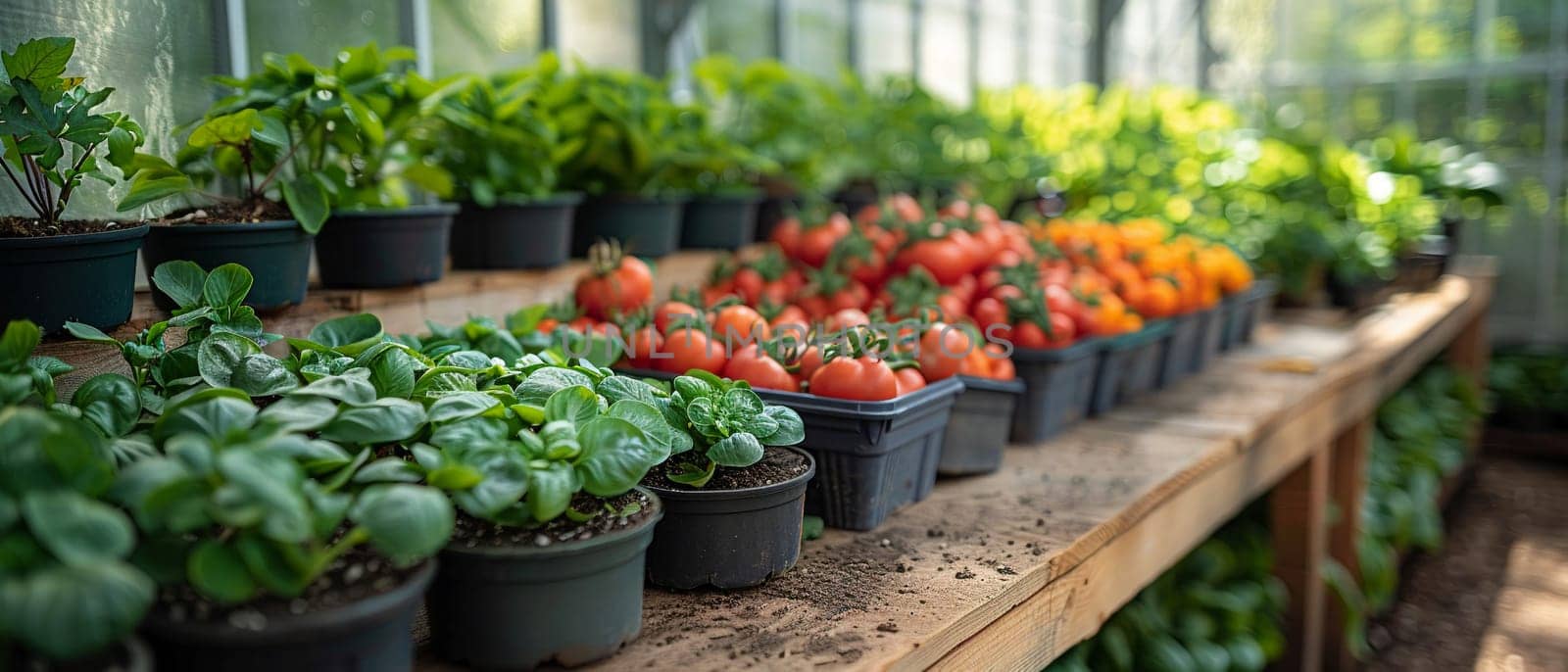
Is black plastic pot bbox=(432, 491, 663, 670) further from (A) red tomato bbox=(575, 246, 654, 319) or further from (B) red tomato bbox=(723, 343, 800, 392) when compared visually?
(A) red tomato bbox=(575, 246, 654, 319)

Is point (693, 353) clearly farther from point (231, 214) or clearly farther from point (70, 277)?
point (70, 277)

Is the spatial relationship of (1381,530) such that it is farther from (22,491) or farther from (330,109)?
(22,491)

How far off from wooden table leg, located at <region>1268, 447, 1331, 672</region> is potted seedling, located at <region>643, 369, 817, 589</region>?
5.94ft

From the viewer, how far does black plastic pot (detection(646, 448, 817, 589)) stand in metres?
1.13

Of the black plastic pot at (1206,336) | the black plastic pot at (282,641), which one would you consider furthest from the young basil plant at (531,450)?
the black plastic pot at (1206,336)

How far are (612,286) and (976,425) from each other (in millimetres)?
587

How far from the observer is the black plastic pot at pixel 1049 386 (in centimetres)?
189

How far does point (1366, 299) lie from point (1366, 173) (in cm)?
96

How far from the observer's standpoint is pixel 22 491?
2.34 feet

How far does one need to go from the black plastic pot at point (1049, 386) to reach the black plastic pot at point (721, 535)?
2.63 feet

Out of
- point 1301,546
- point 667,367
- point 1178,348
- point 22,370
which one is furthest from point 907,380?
point 1301,546

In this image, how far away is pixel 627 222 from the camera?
2.09 metres

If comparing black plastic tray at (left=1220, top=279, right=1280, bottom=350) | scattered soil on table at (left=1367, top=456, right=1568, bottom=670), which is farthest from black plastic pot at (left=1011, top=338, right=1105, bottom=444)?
scattered soil on table at (left=1367, top=456, right=1568, bottom=670)

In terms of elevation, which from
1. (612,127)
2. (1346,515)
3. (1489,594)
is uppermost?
(612,127)
